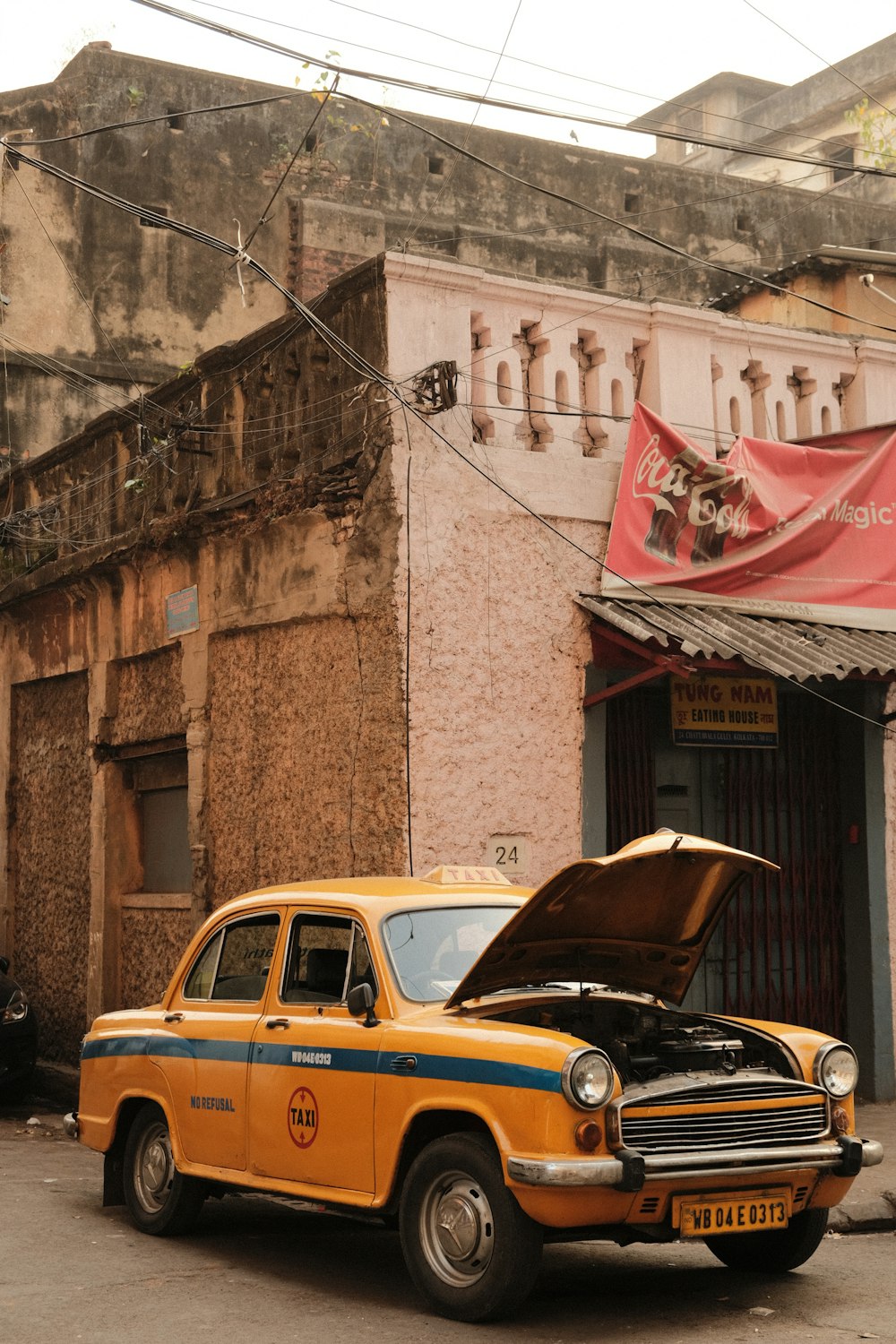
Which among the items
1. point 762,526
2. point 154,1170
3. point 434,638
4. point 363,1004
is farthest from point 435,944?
point 762,526

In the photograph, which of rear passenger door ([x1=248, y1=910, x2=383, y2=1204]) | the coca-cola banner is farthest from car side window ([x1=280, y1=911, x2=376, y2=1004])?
the coca-cola banner

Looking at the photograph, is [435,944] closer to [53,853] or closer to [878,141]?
[53,853]

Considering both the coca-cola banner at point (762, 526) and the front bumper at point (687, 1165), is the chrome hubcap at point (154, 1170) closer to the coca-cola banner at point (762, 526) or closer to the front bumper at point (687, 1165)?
the front bumper at point (687, 1165)

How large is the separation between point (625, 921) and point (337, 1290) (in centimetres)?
189

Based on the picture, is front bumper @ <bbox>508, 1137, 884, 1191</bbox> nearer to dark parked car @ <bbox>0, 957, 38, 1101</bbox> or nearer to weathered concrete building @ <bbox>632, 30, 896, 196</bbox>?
dark parked car @ <bbox>0, 957, 38, 1101</bbox>

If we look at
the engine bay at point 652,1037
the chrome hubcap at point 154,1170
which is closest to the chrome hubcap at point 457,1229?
the engine bay at point 652,1037

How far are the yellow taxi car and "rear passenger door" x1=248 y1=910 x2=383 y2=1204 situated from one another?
1 cm

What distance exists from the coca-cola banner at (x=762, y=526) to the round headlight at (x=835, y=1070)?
15.1 feet

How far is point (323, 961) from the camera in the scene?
6797 mm

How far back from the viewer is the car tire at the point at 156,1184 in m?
7.30

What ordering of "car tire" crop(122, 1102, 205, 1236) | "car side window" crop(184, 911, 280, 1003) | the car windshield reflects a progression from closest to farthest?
1. the car windshield
2. "car side window" crop(184, 911, 280, 1003)
3. "car tire" crop(122, 1102, 205, 1236)

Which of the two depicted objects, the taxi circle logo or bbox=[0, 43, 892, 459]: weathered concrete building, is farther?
bbox=[0, 43, 892, 459]: weathered concrete building

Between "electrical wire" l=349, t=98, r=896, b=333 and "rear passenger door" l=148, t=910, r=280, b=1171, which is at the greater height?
"electrical wire" l=349, t=98, r=896, b=333

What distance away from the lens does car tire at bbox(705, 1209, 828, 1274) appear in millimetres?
6312
